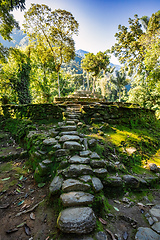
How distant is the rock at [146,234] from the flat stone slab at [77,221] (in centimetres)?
60

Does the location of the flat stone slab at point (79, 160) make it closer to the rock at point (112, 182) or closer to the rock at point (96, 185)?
the rock at point (96, 185)

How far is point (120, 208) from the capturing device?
174 centimetres

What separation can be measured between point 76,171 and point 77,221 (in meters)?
0.72

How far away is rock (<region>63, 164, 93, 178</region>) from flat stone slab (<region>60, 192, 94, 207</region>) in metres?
0.34

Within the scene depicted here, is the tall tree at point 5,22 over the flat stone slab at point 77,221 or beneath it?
over

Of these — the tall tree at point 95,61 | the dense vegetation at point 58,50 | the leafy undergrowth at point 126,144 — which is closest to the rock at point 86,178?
the leafy undergrowth at point 126,144

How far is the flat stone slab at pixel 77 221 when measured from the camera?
1160mm

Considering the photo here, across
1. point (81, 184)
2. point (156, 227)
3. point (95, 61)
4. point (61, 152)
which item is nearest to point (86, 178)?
point (81, 184)

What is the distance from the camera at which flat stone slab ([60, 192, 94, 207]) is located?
142 cm

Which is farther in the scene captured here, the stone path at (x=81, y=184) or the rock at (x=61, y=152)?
the rock at (x=61, y=152)

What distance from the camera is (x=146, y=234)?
1.30 metres

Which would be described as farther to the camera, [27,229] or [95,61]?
[95,61]

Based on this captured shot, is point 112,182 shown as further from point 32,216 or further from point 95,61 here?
point 95,61

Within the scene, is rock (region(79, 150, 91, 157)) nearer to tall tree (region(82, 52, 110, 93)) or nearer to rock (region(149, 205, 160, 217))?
rock (region(149, 205, 160, 217))
